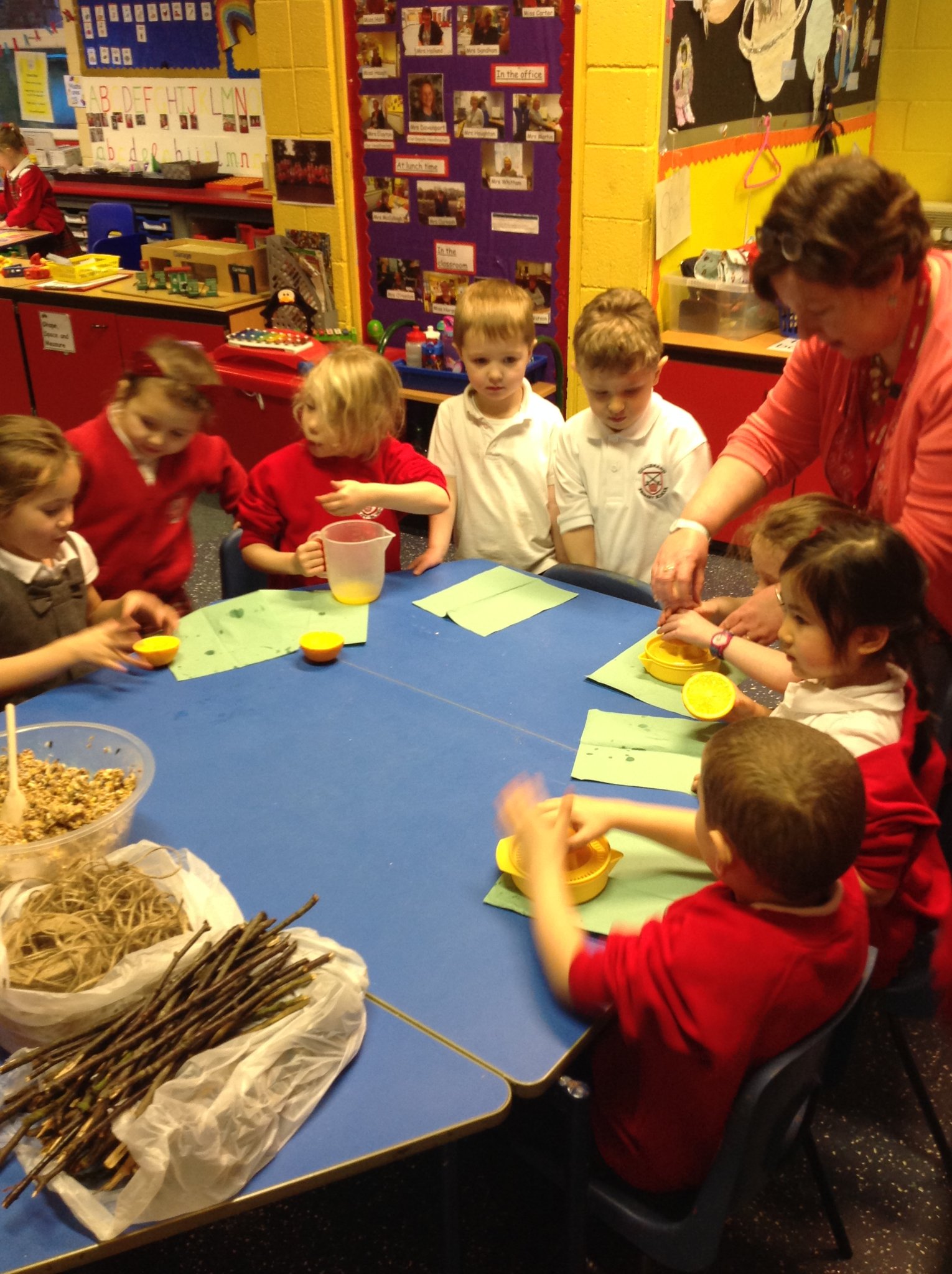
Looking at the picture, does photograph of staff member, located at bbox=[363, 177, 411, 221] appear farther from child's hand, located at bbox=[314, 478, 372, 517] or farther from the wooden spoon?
the wooden spoon

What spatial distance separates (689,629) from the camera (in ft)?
5.82

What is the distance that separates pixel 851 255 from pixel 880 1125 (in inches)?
60.1

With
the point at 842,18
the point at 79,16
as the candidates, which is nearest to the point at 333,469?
the point at 842,18

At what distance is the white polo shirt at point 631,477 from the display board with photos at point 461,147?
1.44 meters

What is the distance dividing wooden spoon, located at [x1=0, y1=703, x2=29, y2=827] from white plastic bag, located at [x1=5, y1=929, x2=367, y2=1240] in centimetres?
46

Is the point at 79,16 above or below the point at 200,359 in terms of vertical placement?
above

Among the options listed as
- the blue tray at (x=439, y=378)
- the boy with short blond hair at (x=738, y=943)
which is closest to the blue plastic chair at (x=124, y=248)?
the blue tray at (x=439, y=378)

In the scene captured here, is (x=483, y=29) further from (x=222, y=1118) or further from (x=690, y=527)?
(x=222, y=1118)

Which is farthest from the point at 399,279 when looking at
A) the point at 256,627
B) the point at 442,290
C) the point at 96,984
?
the point at 96,984

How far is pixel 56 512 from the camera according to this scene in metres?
1.86

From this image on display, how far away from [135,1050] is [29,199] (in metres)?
6.93

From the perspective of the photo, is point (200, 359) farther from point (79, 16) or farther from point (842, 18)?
point (79, 16)

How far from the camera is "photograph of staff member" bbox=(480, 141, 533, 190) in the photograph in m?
3.79

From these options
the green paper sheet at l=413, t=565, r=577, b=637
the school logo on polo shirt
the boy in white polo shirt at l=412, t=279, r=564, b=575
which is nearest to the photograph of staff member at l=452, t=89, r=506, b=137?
the boy in white polo shirt at l=412, t=279, r=564, b=575
